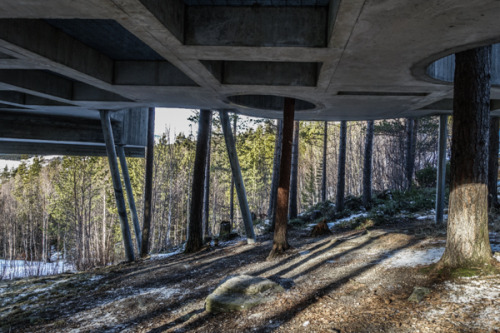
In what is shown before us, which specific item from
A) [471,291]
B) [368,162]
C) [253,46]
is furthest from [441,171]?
[253,46]

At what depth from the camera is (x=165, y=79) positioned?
8.80 metres

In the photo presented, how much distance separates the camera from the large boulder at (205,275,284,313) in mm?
5577

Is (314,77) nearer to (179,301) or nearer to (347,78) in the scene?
(347,78)

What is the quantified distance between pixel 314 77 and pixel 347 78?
3.46 ft

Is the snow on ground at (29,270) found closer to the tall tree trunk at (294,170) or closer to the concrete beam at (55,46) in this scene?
the tall tree trunk at (294,170)

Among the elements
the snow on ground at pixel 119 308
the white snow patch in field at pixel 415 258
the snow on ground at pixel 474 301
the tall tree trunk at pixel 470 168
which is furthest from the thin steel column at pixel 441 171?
the snow on ground at pixel 119 308

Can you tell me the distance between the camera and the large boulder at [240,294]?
5.58 m

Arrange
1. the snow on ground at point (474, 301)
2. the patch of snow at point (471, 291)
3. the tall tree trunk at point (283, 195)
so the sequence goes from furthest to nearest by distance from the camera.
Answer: the tall tree trunk at point (283, 195) → the patch of snow at point (471, 291) → the snow on ground at point (474, 301)

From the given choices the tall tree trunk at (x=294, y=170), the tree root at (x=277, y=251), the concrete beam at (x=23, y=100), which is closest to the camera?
the tree root at (x=277, y=251)

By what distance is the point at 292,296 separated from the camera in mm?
5828

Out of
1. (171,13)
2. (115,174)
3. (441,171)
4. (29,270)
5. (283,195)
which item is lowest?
(29,270)

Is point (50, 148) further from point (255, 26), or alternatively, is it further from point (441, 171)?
point (441, 171)

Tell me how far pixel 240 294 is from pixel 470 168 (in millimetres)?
4755

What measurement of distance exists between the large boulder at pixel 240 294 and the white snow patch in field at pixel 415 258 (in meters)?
2.78
